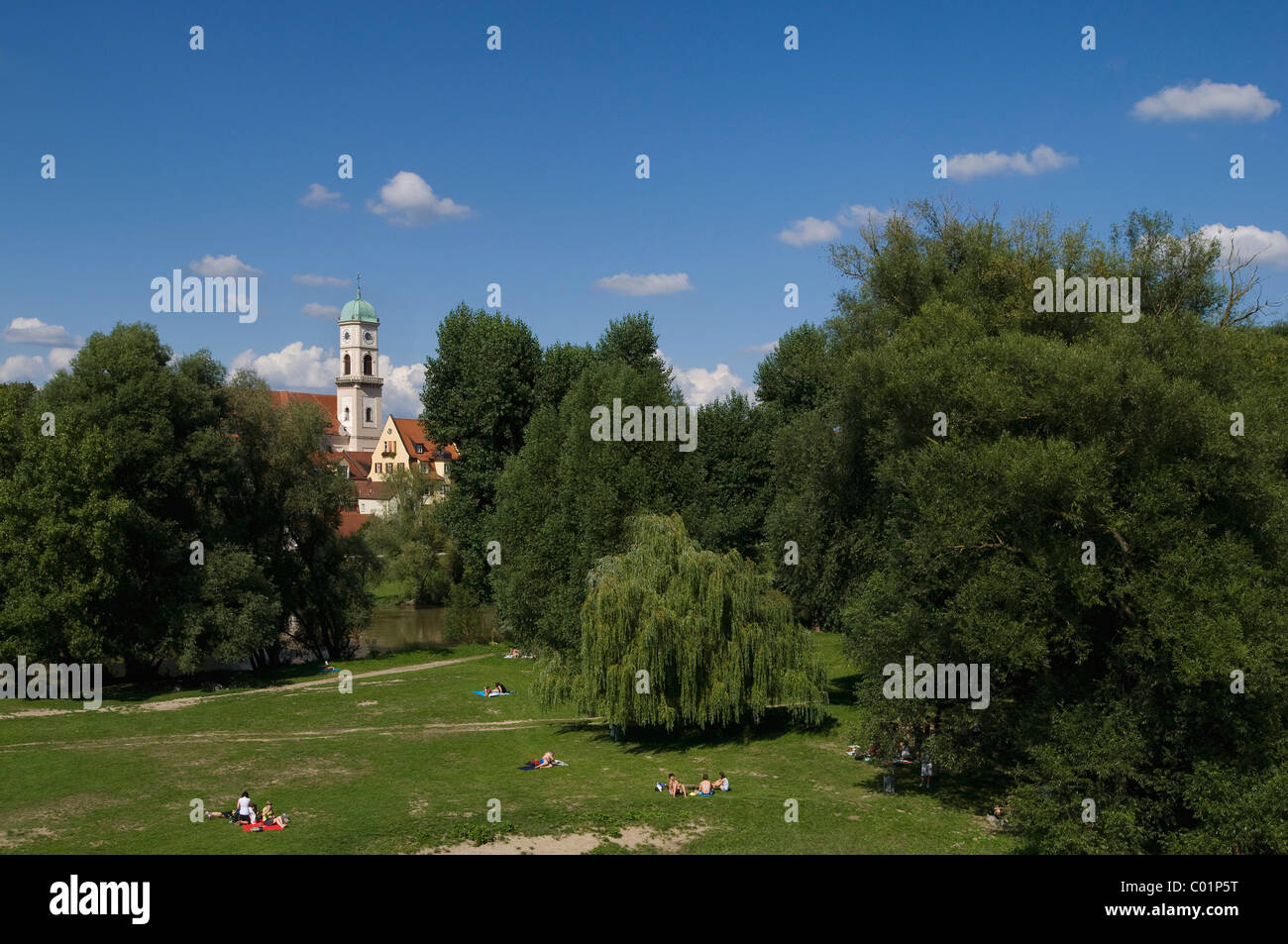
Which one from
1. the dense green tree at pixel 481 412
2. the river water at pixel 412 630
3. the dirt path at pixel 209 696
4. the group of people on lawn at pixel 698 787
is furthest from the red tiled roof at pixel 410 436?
the group of people on lawn at pixel 698 787

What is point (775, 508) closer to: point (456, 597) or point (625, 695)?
point (625, 695)

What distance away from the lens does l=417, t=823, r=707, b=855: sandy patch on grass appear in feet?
62.2

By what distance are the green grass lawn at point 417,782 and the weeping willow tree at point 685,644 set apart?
1525mm

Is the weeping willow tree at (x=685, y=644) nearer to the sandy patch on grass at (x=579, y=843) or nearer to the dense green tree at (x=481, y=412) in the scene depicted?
the sandy patch on grass at (x=579, y=843)

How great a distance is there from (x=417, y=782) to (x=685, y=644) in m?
8.25

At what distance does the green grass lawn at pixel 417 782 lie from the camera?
19.9 meters

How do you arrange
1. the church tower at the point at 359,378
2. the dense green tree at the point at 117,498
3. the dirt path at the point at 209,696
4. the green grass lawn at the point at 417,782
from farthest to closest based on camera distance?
the church tower at the point at 359,378 → the dense green tree at the point at 117,498 → the dirt path at the point at 209,696 → the green grass lawn at the point at 417,782

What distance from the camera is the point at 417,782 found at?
953 inches

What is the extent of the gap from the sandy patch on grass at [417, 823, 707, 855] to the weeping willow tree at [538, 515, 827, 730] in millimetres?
6727

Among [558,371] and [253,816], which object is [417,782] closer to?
[253,816]

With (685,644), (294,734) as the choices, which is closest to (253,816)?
(294,734)

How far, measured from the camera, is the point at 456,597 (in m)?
57.2
